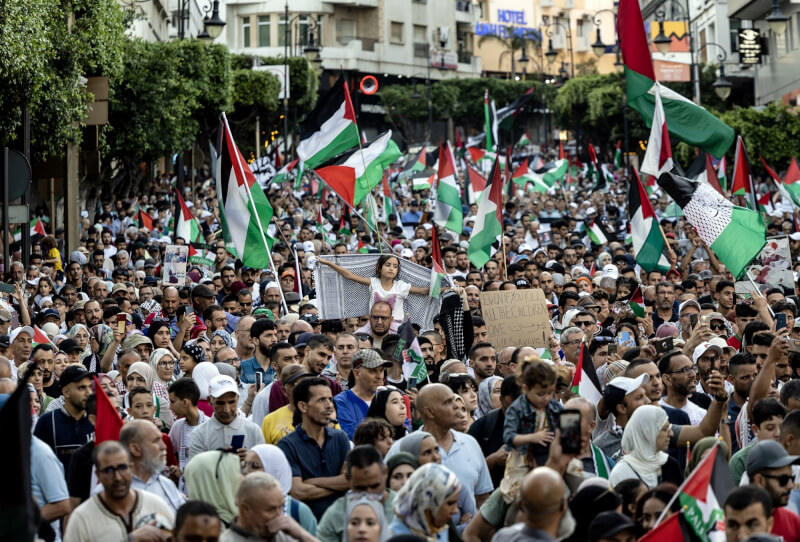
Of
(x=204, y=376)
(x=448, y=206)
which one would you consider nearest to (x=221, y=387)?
(x=204, y=376)

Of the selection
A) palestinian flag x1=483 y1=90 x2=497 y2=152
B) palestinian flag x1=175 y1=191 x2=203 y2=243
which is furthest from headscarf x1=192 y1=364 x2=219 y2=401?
palestinian flag x1=483 y1=90 x2=497 y2=152

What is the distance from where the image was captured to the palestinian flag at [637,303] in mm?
13398

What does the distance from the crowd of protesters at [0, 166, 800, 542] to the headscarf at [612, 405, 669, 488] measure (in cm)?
1

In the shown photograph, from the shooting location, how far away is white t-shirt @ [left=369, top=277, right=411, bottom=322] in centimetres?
1241

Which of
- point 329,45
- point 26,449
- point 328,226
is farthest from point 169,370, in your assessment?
point 329,45

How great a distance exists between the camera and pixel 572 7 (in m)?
118

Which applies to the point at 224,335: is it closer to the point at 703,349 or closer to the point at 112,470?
the point at 703,349

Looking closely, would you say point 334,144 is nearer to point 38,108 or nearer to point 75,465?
point 38,108

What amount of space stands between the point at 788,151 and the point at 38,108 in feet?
81.4

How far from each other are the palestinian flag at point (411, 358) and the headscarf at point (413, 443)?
2541 mm

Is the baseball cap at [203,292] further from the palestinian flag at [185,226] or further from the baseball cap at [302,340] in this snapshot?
the palestinian flag at [185,226]

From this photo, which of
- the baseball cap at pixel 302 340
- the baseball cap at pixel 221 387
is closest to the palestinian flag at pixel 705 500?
the baseball cap at pixel 221 387

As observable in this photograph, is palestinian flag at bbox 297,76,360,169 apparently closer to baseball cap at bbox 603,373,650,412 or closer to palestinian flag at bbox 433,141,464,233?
palestinian flag at bbox 433,141,464,233

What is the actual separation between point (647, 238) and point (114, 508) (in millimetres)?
10704
